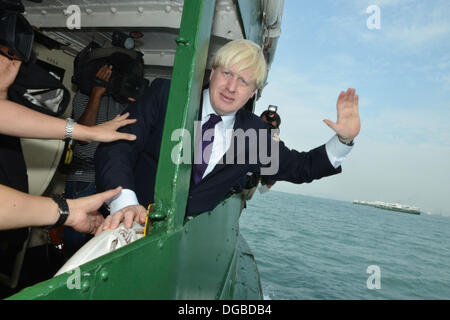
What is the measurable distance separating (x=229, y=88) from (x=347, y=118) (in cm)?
105

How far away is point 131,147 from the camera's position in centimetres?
180

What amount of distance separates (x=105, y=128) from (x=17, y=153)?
2.10 ft

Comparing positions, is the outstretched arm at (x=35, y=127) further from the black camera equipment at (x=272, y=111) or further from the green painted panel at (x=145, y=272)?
the black camera equipment at (x=272, y=111)

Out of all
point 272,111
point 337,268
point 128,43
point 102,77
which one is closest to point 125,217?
point 102,77

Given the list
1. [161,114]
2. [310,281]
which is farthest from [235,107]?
[310,281]

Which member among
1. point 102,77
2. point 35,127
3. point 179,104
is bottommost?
point 35,127

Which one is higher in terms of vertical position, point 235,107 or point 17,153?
point 235,107

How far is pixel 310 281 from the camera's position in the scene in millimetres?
14484

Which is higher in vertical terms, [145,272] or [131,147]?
[131,147]

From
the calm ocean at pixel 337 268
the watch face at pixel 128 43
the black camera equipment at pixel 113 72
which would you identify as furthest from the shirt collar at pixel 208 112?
the calm ocean at pixel 337 268

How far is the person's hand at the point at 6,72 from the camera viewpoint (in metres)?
1.58

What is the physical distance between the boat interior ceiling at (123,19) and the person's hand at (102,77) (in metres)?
0.50

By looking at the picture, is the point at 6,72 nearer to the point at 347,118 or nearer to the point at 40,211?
the point at 40,211
